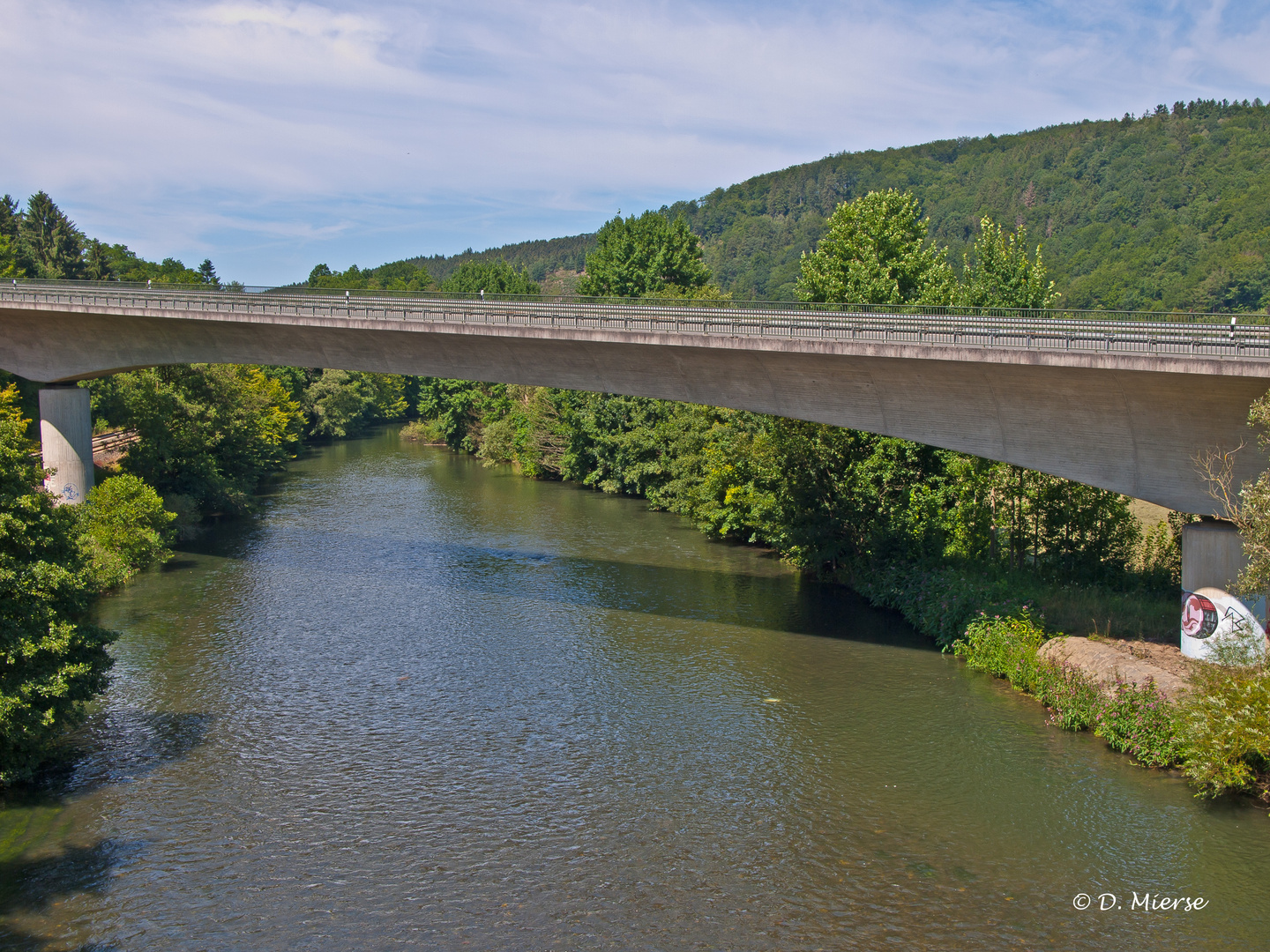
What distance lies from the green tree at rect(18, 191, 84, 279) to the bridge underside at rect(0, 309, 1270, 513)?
43.7 metres

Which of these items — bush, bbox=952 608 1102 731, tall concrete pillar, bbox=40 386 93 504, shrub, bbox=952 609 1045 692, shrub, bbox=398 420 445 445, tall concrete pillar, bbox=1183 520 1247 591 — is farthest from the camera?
shrub, bbox=398 420 445 445

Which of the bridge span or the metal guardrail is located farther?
the bridge span

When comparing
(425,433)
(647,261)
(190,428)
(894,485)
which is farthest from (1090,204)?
(190,428)

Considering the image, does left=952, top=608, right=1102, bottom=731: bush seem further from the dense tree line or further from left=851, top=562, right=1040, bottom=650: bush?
the dense tree line

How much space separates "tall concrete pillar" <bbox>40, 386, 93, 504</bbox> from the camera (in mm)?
37531

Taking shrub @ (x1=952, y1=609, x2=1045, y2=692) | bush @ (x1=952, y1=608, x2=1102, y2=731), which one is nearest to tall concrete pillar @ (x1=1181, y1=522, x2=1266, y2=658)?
bush @ (x1=952, y1=608, x2=1102, y2=731)

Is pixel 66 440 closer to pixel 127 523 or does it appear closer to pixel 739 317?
pixel 127 523

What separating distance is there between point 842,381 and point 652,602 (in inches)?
372

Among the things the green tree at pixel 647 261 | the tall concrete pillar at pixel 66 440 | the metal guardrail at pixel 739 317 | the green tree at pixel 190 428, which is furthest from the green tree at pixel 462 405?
the metal guardrail at pixel 739 317

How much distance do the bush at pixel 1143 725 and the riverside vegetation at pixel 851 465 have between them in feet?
0.16

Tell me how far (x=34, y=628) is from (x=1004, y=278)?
3036cm

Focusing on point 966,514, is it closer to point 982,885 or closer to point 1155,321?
point 1155,321

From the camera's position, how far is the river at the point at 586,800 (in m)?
13.5

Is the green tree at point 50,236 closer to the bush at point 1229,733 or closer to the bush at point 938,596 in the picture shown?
the bush at point 938,596
